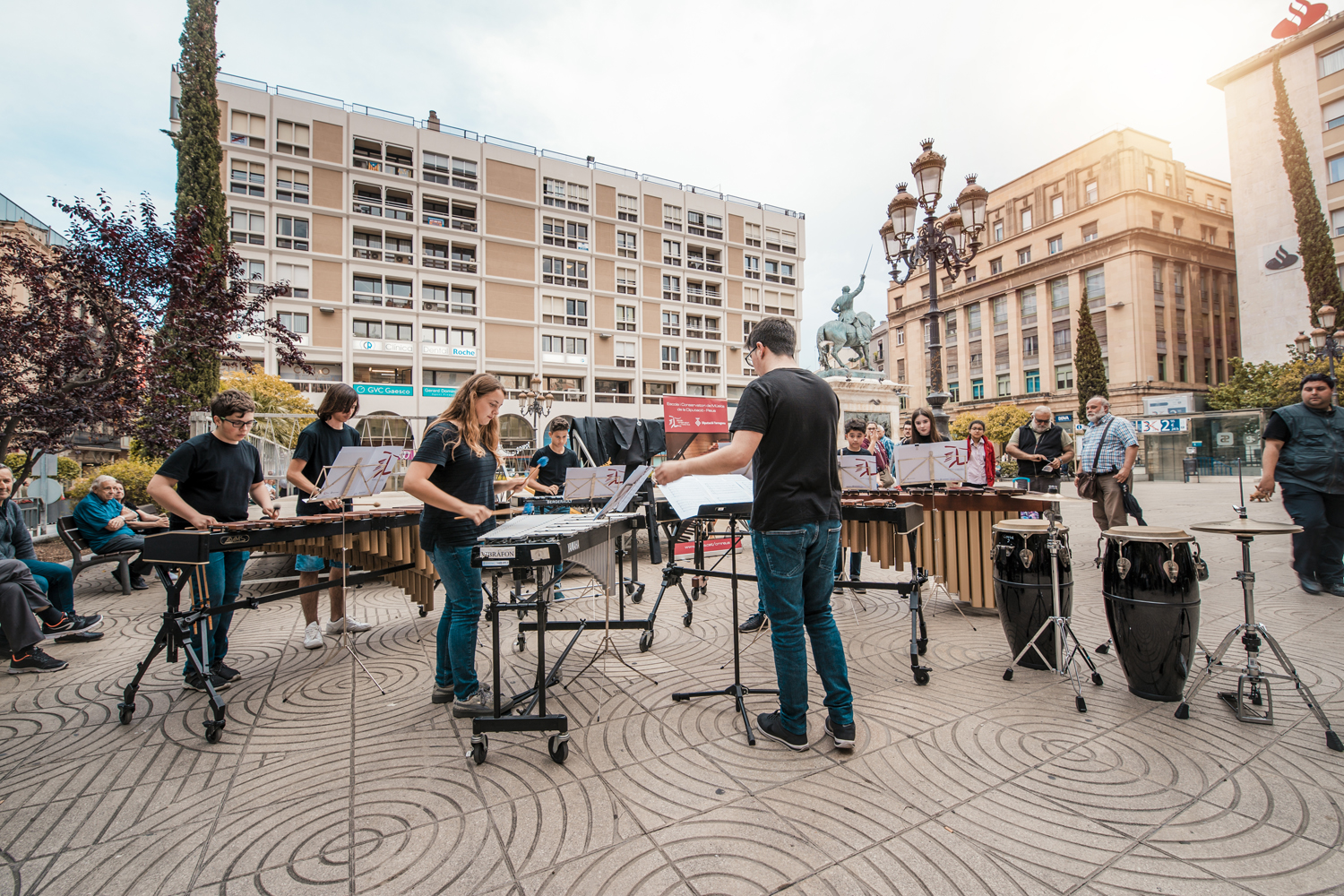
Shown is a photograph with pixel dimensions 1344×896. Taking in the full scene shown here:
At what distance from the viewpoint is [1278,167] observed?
106 ft

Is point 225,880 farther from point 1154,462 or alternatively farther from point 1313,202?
point 1313,202

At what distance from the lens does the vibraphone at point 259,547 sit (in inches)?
141

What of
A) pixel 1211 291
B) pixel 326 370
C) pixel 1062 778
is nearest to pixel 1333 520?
pixel 1062 778

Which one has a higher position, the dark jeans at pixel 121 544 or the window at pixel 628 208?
the window at pixel 628 208

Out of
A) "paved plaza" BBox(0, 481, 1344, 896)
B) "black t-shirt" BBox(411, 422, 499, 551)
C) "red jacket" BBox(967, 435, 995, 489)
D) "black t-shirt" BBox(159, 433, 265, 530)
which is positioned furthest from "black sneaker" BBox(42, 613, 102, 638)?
"red jacket" BBox(967, 435, 995, 489)

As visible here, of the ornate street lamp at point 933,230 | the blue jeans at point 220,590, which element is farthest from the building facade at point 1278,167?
the blue jeans at point 220,590

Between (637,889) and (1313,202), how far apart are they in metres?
45.6

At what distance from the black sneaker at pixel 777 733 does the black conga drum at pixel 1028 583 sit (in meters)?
2.05

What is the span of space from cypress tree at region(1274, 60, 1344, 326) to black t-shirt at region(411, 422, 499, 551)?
133 feet

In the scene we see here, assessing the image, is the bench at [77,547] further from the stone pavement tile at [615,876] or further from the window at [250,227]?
the window at [250,227]

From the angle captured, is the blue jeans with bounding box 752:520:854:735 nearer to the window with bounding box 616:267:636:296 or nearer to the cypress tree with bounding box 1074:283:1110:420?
the window with bounding box 616:267:636:296

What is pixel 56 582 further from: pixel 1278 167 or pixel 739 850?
pixel 1278 167

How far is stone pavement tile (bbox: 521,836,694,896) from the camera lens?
79.3 inches

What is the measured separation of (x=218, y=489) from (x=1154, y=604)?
6128 mm
